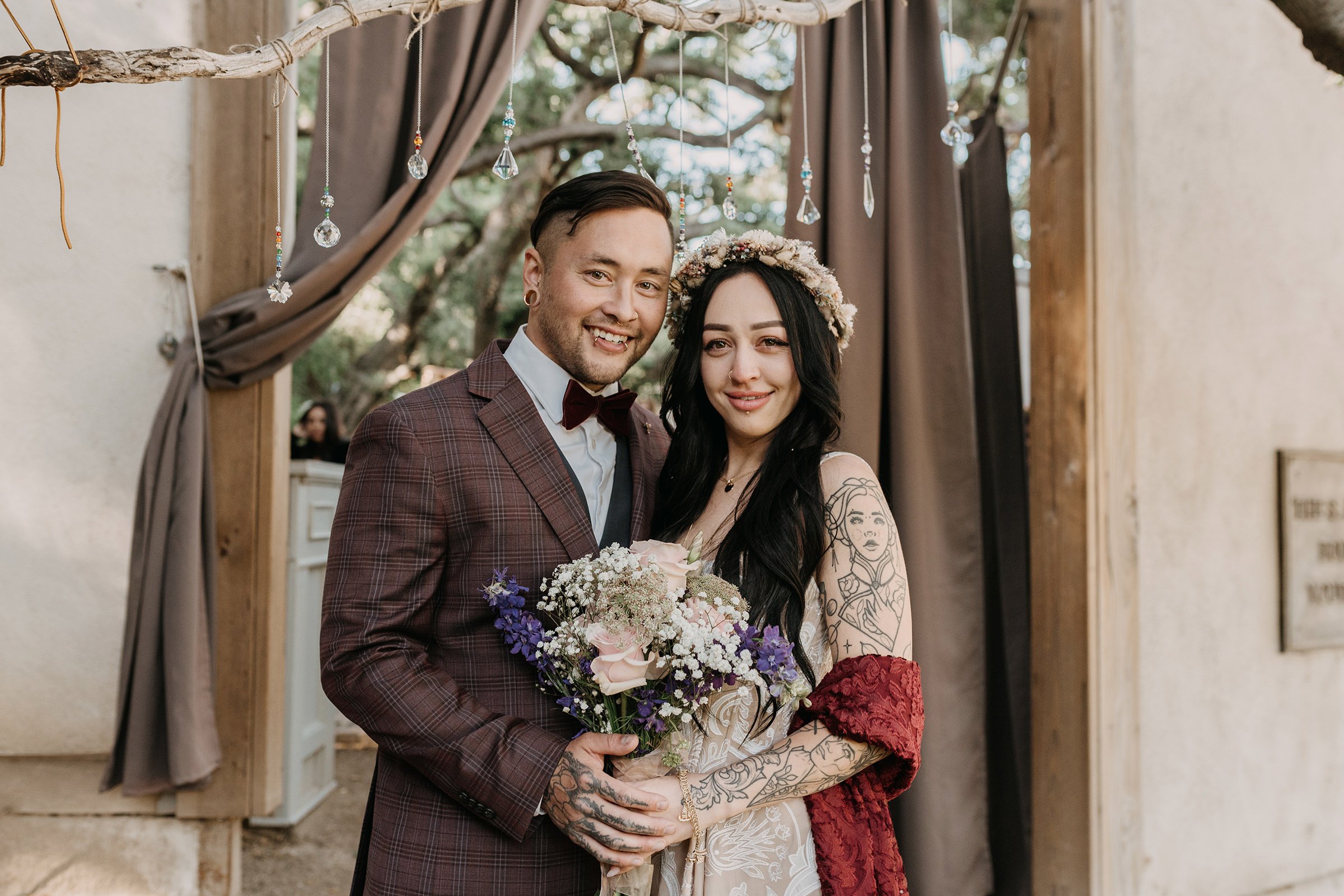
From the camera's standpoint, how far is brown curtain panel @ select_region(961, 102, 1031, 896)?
319cm

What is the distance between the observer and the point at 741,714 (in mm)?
1753

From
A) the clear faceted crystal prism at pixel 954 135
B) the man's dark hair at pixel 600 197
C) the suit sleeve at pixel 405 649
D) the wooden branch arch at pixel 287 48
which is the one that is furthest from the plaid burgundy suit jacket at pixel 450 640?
the clear faceted crystal prism at pixel 954 135

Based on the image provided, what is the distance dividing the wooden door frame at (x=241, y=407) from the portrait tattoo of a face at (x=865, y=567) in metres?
2.25

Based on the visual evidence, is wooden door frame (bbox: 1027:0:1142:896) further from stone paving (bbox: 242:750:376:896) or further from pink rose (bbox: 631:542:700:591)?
stone paving (bbox: 242:750:376:896)

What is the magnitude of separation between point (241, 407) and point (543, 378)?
1.70 metres

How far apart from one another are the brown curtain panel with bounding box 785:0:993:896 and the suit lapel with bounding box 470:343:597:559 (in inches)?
53.3

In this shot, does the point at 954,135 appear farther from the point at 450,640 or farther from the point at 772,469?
the point at 450,640

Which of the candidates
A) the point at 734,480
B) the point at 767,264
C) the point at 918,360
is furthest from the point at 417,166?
the point at 918,360

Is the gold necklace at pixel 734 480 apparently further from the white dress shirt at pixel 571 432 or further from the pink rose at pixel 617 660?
the pink rose at pixel 617 660

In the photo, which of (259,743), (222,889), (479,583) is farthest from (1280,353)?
(222,889)

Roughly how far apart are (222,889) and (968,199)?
12.1 ft

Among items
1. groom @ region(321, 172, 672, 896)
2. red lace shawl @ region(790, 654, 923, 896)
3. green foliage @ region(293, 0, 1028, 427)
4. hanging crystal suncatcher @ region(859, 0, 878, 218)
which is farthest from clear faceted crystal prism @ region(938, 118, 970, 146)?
green foliage @ region(293, 0, 1028, 427)

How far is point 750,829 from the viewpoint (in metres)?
1.71

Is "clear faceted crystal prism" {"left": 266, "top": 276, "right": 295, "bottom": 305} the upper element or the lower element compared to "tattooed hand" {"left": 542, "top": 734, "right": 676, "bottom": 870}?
upper
